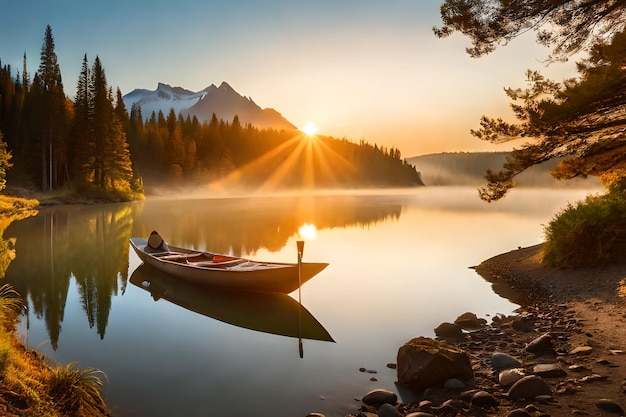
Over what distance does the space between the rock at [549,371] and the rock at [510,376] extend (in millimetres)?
268

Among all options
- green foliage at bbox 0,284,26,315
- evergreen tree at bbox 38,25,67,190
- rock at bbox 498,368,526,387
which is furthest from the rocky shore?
evergreen tree at bbox 38,25,67,190

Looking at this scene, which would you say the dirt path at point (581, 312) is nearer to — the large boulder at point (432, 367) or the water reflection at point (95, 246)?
the large boulder at point (432, 367)

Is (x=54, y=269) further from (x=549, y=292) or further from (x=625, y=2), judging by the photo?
(x=625, y=2)

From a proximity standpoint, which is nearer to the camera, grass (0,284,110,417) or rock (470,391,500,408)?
grass (0,284,110,417)

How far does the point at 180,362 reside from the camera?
9.64 metres

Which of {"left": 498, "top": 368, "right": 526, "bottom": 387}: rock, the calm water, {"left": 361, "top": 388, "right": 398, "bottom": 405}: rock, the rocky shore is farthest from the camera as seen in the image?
the calm water

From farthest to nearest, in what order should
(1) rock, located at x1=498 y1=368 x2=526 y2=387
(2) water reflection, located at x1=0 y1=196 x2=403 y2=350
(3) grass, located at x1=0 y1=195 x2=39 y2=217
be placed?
(3) grass, located at x1=0 y1=195 x2=39 y2=217
(2) water reflection, located at x1=0 y1=196 x2=403 y2=350
(1) rock, located at x1=498 y1=368 x2=526 y2=387

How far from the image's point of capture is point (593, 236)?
49.5ft

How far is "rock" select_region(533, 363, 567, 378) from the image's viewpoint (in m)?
7.52

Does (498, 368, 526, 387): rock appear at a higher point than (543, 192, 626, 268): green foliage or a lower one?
lower

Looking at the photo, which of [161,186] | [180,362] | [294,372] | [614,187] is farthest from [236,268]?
[161,186]

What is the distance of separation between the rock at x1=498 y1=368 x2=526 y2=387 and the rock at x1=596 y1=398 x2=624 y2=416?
50.1 inches

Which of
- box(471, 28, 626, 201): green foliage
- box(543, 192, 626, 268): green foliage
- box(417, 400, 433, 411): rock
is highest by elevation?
box(471, 28, 626, 201): green foliage

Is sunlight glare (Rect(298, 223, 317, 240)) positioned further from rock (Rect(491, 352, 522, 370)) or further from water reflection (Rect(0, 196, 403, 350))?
rock (Rect(491, 352, 522, 370))
